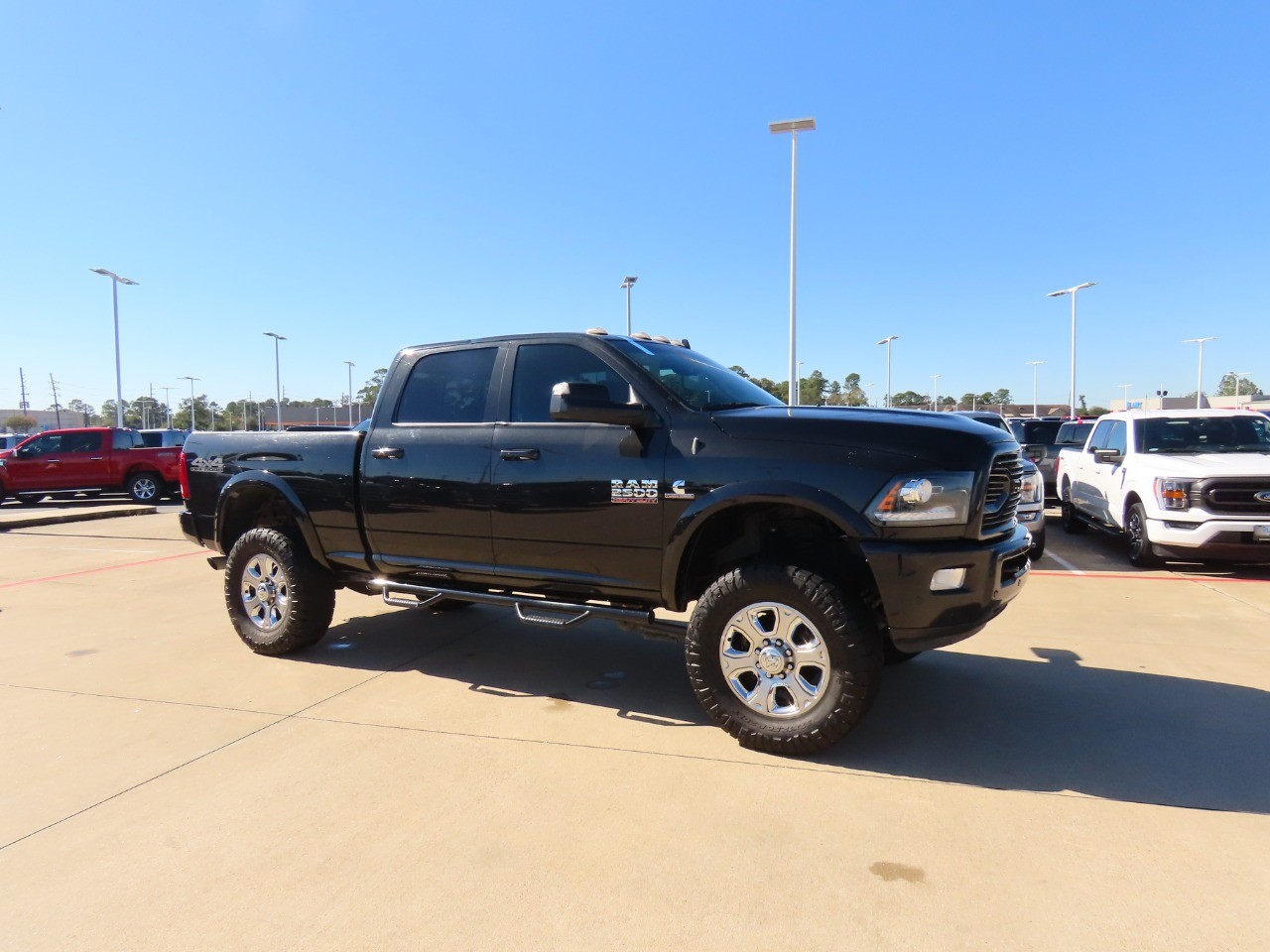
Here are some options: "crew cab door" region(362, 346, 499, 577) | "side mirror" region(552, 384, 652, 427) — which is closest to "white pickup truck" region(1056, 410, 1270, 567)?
"side mirror" region(552, 384, 652, 427)

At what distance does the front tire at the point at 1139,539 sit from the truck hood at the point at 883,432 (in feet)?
18.2

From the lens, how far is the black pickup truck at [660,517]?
332 centimetres

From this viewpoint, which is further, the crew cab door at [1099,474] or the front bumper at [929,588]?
the crew cab door at [1099,474]

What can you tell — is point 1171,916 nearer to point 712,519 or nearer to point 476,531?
point 712,519

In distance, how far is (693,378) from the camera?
4293 millimetres

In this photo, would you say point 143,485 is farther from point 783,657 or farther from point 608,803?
point 783,657

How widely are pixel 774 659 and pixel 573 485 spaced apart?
1352mm

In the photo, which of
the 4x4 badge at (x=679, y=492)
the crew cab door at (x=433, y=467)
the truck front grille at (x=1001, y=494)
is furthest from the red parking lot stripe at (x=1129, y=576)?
the crew cab door at (x=433, y=467)

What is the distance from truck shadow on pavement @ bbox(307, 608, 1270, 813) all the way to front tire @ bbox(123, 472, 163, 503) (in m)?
14.6

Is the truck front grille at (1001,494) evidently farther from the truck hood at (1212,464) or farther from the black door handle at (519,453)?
the truck hood at (1212,464)

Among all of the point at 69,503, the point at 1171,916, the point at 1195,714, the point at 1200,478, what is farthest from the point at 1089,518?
the point at 69,503

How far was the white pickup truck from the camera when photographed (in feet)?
24.1

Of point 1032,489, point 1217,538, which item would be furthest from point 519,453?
point 1217,538

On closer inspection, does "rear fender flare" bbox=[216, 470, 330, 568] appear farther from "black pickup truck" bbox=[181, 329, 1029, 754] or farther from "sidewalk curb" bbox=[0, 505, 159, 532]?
"sidewalk curb" bbox=[0, 505, 159, 532]
